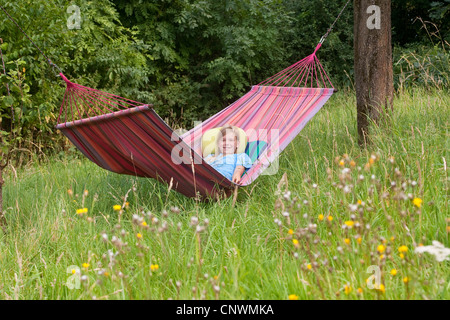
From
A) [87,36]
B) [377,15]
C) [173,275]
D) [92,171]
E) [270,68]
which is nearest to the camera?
[173,275]

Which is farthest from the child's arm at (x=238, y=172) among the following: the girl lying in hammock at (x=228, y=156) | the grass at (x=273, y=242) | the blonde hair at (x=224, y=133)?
the blonde hair at (x=224, y=133)

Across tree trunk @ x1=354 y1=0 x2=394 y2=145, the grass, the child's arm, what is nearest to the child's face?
the child's arm

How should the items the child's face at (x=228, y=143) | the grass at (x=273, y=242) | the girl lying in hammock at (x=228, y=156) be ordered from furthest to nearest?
1. the child's face at (x=228, y=143)
2. the girl lying in hammock at (x=228, y=156)
3. the grass at (x=273, y=242)

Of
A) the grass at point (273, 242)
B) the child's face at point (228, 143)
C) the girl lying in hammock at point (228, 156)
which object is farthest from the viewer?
the child's face at point (228, 143)

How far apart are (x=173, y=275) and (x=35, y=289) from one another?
0.49 m

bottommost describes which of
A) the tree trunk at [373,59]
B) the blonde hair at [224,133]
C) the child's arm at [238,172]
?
the child's arm at [238,172]

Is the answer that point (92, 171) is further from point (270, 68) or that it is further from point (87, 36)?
point (270, 68)

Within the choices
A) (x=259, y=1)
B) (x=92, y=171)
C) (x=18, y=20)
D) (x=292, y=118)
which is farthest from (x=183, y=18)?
(x=292, y=118)

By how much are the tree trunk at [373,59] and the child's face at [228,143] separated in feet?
2.70

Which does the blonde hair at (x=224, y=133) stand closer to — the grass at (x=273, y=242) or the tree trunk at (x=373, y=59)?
the grass at (x=273, y=242)

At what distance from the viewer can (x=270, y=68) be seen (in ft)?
26.0

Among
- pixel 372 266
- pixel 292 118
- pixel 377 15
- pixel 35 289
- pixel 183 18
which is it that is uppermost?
pixel 183 18

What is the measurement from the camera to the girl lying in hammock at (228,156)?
2.98 metres
